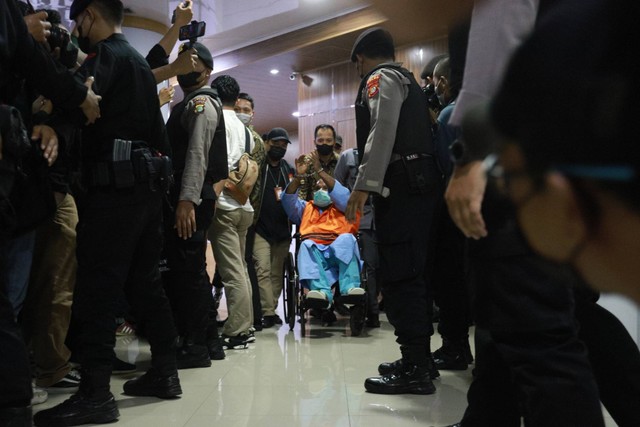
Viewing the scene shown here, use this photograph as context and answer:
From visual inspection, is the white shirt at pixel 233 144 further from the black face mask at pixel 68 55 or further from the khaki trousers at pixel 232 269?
the black face mask at pixel 68 55

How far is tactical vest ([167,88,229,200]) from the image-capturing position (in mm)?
2272

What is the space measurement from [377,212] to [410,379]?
1.94 ft

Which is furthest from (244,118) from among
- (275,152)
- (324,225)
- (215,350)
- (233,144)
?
(215,350)

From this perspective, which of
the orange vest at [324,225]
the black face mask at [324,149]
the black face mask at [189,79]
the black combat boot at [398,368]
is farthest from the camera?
the black face mask at [324,149]

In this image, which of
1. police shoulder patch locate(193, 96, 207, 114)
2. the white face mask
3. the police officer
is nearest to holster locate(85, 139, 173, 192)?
the police officer

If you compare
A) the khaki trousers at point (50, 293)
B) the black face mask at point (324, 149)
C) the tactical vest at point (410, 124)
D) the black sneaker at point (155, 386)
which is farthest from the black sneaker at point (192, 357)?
the black face mask at point (324, 149)

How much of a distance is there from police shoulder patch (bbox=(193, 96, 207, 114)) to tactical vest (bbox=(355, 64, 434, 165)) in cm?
63

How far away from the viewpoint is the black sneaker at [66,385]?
193 centimetres

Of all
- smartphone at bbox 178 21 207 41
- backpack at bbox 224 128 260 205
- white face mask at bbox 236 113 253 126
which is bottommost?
backpack at bbox 224 128 260 205

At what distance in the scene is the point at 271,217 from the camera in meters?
3.55

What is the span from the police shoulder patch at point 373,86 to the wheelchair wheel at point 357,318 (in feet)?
4.97

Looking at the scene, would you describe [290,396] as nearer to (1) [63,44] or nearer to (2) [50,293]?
(2) [50,293]

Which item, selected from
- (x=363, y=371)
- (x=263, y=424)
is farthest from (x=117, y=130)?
(x=363, y=371)

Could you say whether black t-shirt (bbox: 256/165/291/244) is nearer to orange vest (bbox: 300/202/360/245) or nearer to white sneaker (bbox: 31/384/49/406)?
orange vest (bbox: 300/202/360/245)
